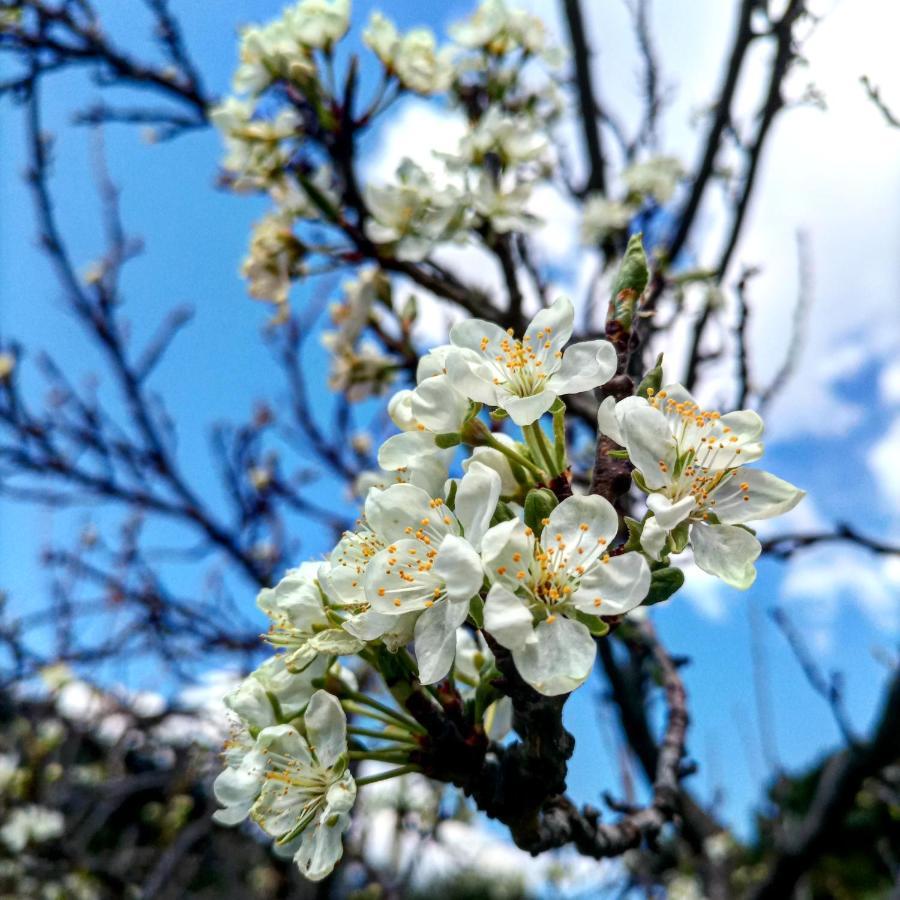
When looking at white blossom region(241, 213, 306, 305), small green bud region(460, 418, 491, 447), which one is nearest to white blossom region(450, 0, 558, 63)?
white blossom region(241, 213, 306, 305)

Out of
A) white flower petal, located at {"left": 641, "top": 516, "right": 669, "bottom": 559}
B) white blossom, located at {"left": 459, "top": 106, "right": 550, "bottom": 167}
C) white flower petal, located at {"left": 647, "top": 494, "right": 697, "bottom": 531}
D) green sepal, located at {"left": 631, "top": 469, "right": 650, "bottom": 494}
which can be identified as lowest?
white flower petal, located at {"left": 641, "top": 516, "right": 669, "bottom": 559}

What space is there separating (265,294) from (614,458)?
159 cm

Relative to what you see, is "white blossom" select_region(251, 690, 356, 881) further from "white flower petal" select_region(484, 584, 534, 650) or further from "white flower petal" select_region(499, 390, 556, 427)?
"white flower petal" select_region(499, 390, 556, 427)

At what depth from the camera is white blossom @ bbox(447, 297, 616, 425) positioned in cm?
99

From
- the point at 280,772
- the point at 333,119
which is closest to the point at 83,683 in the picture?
the point at 333,119

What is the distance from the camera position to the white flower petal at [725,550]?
0.92 metres

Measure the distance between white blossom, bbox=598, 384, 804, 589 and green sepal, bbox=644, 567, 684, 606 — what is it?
30 millimetres

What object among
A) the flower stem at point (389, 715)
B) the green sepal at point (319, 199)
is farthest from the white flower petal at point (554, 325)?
the green sepal at point (319, 199)

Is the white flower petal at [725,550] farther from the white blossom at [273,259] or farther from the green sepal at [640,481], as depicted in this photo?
the white blossom at [273,259]

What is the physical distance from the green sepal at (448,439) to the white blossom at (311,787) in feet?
1.20

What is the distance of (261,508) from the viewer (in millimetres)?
5395

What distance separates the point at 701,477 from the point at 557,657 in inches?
11.9

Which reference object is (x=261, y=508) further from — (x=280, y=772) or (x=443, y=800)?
(x=280, y=772)

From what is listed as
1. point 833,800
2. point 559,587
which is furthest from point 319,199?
point 833,800
